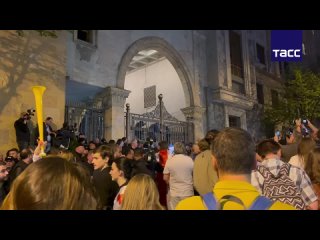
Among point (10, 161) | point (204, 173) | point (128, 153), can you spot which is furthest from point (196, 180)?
point (10, 161)

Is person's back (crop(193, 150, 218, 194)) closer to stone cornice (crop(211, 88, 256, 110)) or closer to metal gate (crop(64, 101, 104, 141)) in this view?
metal gate (crop(64, 101, 104, 141))

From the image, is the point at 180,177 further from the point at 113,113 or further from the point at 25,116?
the point at 113,113

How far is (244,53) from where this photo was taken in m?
20.6

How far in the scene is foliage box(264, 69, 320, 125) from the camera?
63.0 ft

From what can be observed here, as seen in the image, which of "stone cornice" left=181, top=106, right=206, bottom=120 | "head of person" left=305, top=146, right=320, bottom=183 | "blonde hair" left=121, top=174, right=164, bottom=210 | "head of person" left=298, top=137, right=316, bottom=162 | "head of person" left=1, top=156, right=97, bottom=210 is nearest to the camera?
"head of person" left=1, top=156, right=97, bottom=210

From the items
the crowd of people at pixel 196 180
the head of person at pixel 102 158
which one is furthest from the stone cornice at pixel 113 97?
the head of person at pixel 102 158

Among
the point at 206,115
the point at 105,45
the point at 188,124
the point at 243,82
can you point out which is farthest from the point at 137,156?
the point at 243,82

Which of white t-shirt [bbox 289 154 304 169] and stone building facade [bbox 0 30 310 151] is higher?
stone building facade [bbox 0 30 310 151]

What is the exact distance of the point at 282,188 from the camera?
2.65 m

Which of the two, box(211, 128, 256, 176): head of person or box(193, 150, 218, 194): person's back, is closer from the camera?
box(211, 128, 256, 176): head of person

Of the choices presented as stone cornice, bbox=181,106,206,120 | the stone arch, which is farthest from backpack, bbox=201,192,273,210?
stone cornice, bbox=181,106,206,120

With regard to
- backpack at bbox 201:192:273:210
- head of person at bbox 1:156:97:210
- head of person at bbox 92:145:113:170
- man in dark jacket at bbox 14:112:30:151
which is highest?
man in dark jacket at bbox 14:112:30:151

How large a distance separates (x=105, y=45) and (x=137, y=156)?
28.2ft

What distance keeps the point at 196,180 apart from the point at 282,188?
199 centimetres
